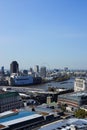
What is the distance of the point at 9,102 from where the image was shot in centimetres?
1639

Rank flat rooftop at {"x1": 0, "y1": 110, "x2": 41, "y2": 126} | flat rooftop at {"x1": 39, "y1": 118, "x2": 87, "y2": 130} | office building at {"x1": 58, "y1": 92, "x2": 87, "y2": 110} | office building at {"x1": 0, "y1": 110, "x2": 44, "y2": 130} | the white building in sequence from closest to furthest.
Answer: flat rooftop at {"x1": 39, "y1": 118, "x2": 87, "y2": 130}, office building at {"x1": 0, "y1": 110, "x2": 44, "y2": 130}, flat rooftop at {"x1": 0, "y1": 110, "x2": 41, "y2": 126}, office building at {"x1": 58, "y1": 92, "x2": 87, "y2": 110}, the white building

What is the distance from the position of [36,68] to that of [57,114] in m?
61.0

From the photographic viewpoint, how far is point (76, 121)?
10.6m

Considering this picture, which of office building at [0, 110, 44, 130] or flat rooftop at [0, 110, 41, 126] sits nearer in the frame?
office building at [0, 110, 44, 130]

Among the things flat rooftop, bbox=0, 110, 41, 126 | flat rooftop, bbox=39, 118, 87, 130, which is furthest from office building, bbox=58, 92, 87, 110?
flat rooftop, bbox=39, 118, 87, 130

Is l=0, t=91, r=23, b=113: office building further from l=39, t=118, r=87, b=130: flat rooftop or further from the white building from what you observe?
the white building

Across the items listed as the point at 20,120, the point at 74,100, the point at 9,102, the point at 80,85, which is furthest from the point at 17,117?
the point at 80,85

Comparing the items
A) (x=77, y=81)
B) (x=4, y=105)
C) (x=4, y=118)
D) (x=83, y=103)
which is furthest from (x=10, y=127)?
(x=77, y=81)

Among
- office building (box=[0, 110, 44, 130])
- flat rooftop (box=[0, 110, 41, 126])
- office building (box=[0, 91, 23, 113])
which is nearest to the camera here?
office building (box=[0, 110, 44, 130])

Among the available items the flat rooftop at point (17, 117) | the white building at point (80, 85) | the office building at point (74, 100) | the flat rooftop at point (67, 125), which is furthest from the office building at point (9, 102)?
the white building at point (80, 85)

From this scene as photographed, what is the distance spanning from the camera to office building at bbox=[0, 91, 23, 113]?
15977 millimetres

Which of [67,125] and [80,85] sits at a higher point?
[80,85]

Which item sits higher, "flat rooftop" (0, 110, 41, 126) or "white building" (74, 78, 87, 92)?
"white building" (74, 78, 87, 92)

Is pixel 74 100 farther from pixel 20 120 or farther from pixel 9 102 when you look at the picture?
pixel 20 120
